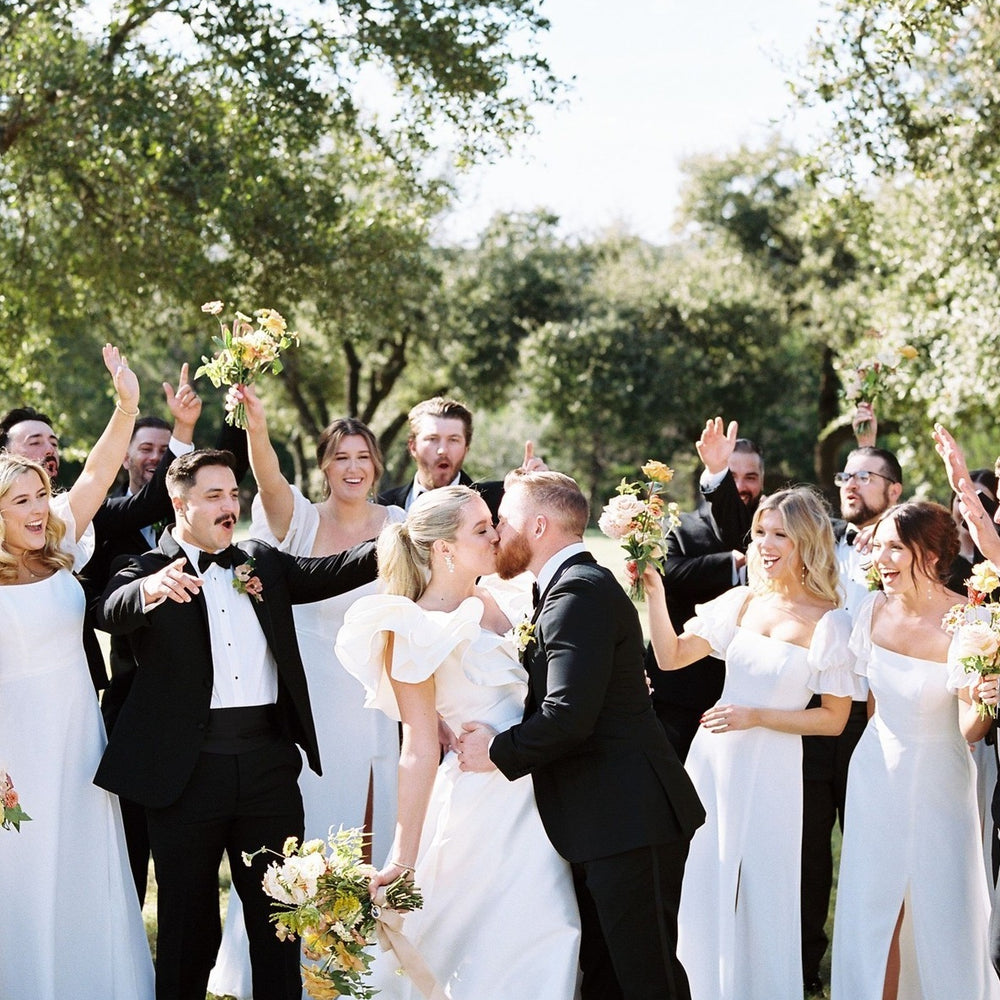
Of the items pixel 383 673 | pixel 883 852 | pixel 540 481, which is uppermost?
pixel 540 481

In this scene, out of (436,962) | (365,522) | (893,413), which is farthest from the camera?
(893,413)

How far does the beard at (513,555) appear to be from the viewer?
4578mm

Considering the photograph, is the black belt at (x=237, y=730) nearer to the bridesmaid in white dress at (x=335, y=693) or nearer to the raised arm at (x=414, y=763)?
the raised arm at (x=414, y=763)

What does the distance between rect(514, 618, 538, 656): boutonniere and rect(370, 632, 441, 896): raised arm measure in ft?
1.09

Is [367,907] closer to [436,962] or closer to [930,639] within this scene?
[436,962]

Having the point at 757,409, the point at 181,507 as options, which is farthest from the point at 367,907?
the point at 757,409

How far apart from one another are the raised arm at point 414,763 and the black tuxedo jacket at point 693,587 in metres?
2.73

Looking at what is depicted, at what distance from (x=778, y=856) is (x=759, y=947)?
0.40 metres

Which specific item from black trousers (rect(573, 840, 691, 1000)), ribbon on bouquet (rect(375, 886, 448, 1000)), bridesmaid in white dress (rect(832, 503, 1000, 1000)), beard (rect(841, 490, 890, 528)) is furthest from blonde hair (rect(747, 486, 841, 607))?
ribbon on bouquet (rect(375, 886, 448, 1000))

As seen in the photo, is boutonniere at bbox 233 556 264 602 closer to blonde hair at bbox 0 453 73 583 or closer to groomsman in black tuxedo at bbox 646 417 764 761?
blonde hair at bbox 0 453 73 583

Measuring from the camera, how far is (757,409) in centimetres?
3228

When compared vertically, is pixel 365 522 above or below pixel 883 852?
above

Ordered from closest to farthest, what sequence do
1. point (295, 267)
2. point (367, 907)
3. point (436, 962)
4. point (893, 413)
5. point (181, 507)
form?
point (367, 907)
point (436, 962)
point (181, 507)
point (295, 267)
point (893, 413)

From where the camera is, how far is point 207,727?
5109mm
